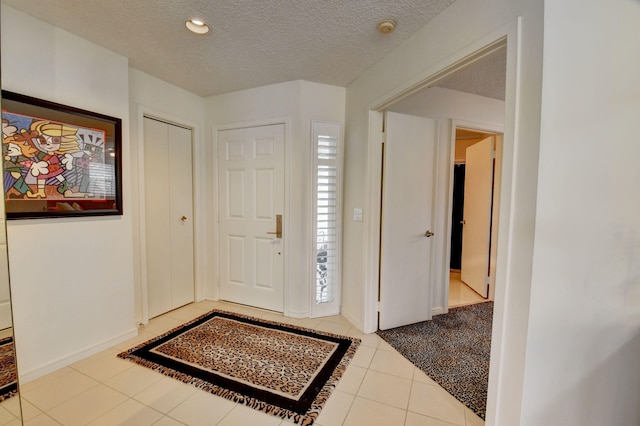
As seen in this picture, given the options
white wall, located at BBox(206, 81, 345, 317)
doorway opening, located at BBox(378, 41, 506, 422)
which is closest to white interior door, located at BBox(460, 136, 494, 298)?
doorway opening, located at BBox(378, 41, 506, 422)

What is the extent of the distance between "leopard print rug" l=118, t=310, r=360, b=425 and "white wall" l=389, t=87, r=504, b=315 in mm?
1219

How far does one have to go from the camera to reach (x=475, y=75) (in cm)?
242

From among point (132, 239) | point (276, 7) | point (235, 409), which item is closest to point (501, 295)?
point (235, 409)

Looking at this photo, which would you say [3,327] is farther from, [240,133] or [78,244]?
[240,133]

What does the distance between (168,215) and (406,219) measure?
98.2 inches

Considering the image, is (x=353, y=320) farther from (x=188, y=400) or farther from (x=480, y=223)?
(x=480, y=223)

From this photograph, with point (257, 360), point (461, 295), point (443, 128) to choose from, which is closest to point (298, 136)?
point (443, 128)

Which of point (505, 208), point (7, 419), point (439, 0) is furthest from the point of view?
point (439, 0)

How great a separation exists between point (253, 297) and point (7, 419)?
6.41 feet

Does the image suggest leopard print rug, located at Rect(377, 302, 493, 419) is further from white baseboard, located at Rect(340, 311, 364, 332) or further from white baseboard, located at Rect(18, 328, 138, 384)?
white baseboard, located at Rect(18, 328, 138, 384)

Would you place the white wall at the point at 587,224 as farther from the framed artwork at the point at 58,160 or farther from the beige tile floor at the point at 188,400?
the framed artwork at the point at 58,160

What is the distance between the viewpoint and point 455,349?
2199 mm

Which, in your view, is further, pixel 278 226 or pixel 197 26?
pixel 278 226

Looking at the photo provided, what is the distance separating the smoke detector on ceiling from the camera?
5.63 ft
